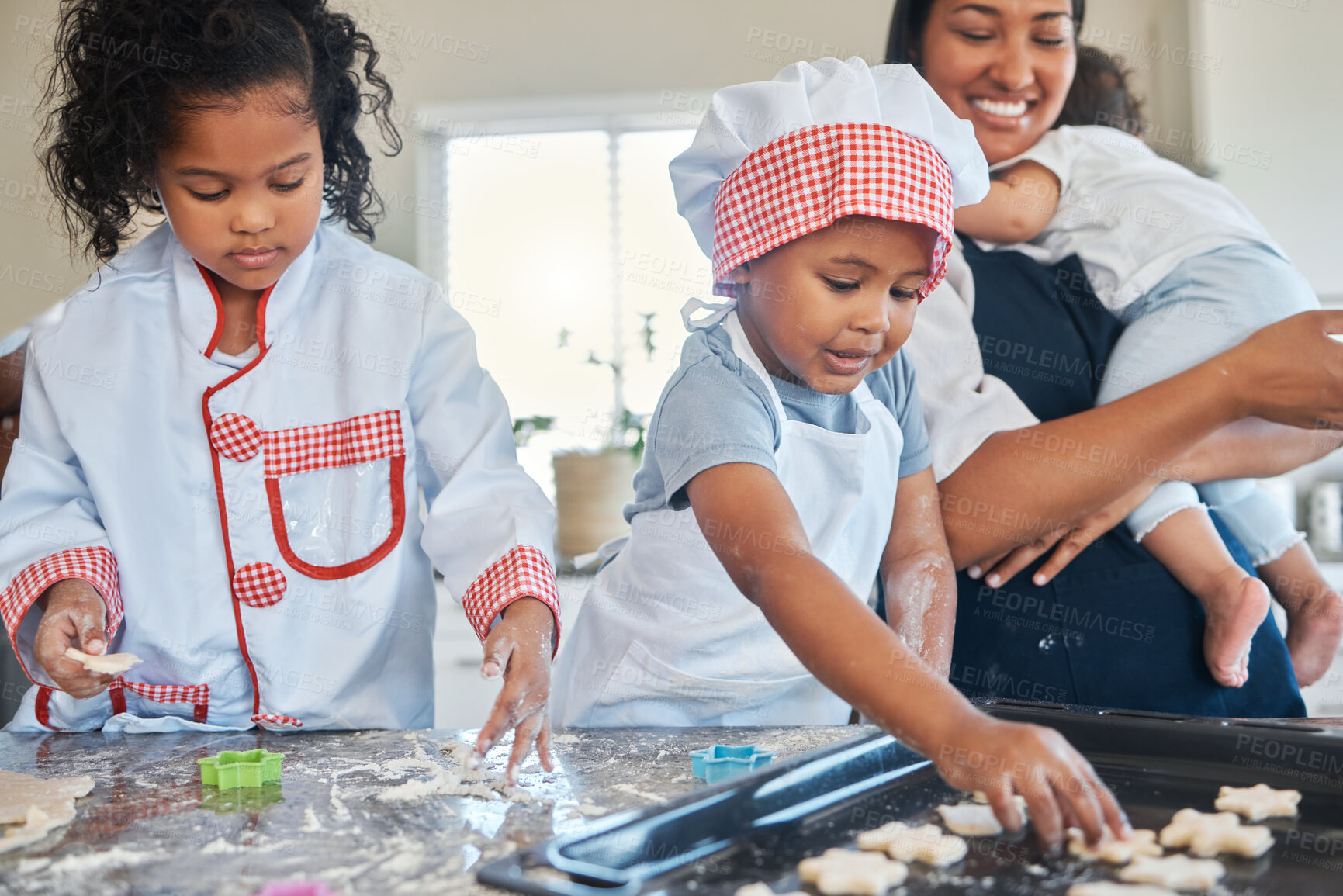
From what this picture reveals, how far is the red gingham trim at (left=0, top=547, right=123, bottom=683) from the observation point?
0.91 m

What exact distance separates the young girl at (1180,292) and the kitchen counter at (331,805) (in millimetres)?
391

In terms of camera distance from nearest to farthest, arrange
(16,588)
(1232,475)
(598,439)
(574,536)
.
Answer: (16,588) → (1232,475) → (574,536) → (598,439)

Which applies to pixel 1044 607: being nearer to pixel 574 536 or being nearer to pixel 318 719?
pixel 318 719

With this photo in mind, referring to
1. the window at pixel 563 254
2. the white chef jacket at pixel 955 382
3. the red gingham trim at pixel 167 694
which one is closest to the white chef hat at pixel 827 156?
the white chef jacket at pixel 955 382

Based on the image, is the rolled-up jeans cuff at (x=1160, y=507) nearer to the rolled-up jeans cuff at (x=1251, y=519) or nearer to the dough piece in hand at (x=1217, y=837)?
the rolled-up jeans cuff at (x=1251, y=519)

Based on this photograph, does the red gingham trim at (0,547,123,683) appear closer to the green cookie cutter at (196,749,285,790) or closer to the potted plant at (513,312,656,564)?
the green cookie cutter at (196,749,285,790)

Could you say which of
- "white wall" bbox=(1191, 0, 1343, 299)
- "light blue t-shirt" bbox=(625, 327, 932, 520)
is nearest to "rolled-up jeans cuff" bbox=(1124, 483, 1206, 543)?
"light blue t-shirt" bbox=(625, 327, 932, 520)

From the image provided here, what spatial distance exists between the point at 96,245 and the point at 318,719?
53 centimetres

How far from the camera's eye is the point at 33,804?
0.69m

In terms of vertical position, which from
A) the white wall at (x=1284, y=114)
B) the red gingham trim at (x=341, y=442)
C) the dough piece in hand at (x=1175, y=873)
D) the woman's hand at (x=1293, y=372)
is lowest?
the dough piece in hand at (x=1175, y=873)

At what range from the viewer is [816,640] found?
26.7 inches

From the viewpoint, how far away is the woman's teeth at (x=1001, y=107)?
116 cm

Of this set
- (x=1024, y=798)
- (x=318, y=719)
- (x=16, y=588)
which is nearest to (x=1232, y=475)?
A: (x=1024, y=798)

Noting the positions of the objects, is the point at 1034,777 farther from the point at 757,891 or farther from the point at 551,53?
the point at 551,53
